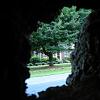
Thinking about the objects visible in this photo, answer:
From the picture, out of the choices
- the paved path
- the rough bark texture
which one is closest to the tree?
the paved path

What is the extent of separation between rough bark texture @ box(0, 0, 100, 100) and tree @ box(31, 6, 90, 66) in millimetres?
19582

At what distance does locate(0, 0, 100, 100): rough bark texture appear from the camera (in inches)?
200

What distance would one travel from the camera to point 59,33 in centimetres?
2962

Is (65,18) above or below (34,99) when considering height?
above

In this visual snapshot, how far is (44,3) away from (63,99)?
2126 millimetres

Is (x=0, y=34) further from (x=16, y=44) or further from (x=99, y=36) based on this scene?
(x=99, y=36)

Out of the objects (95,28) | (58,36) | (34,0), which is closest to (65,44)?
(58,36)

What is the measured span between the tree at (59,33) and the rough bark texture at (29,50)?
19582mm

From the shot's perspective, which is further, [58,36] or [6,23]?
[58,36]

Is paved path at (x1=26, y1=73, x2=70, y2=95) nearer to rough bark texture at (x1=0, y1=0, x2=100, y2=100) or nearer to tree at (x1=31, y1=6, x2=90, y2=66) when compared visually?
rough bark texture at (x1=0, y1=0, x2=100, y2=100)

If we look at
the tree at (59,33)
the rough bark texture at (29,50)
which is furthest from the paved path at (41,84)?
the tree at (59,33)

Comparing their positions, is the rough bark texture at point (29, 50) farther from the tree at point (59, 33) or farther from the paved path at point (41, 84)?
the tree at point (59, 33)

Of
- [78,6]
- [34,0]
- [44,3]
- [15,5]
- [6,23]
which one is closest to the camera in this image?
[6,23]

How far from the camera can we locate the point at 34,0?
19.8 ft
